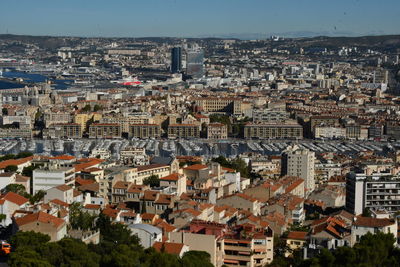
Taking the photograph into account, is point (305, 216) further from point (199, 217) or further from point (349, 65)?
point (349, 65)

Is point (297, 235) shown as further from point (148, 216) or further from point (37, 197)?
point (37, 197)

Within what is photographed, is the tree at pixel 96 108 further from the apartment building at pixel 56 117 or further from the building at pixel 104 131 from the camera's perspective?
the building at pixel 104 131

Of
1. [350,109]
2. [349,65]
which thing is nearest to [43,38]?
[349,65]

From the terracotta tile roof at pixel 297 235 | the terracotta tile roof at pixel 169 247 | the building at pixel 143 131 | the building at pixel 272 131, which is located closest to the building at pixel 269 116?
the building at pixel 272 131

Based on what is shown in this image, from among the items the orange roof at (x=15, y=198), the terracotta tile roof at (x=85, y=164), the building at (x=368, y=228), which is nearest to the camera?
the building at (x=368, y=228)

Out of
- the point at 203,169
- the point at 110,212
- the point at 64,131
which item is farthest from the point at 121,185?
the point at 64,131
